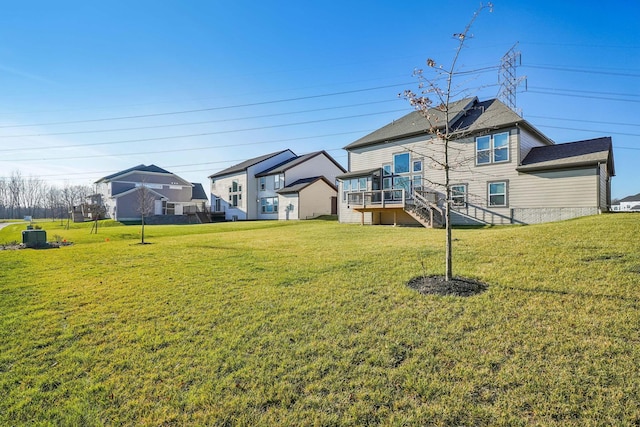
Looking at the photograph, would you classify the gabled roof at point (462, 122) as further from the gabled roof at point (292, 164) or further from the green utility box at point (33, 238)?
the green utility box at point (33, 238)

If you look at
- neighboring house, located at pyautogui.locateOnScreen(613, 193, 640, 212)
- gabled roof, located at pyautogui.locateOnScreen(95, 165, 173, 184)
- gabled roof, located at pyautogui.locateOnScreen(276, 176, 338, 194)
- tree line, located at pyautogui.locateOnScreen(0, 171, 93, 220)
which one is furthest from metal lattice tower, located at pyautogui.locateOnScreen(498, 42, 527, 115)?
tree line, located at pyautogui.locateOnScreen(0, 171, 93, 220)

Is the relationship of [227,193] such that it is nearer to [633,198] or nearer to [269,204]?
[269,204]

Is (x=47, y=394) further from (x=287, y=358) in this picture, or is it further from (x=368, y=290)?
(x=368, y=290)

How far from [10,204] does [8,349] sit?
96.8 meters

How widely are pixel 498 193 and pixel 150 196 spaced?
35218 millimetres

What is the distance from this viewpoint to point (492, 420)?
2.66 meters

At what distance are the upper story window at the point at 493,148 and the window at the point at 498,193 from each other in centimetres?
136

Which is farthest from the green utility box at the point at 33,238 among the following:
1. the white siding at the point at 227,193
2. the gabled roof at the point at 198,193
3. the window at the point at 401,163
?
the gabled roof at the point at 198,193

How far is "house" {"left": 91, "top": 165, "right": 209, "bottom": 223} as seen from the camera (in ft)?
128

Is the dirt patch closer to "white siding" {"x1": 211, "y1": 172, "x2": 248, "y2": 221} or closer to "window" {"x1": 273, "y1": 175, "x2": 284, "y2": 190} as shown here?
"window" {"x1": 273, "y1": 175, "x2": 284, "y2": 190}

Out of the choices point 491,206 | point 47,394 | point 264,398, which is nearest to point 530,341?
point 264,398

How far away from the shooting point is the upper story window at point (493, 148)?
17.8 metres

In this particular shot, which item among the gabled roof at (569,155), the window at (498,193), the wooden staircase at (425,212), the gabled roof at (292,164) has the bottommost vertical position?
the wooden staircase at (425,212)

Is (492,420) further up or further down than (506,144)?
further down
